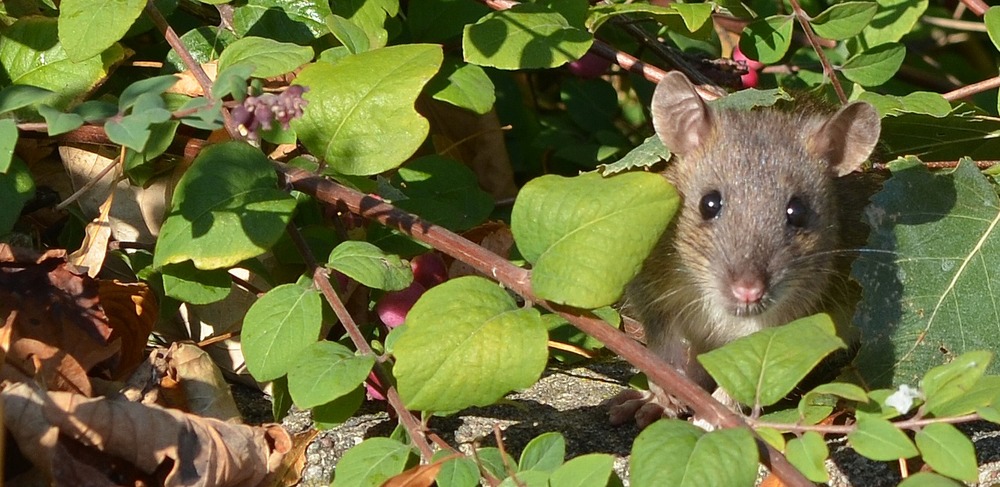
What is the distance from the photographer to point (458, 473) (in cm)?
230

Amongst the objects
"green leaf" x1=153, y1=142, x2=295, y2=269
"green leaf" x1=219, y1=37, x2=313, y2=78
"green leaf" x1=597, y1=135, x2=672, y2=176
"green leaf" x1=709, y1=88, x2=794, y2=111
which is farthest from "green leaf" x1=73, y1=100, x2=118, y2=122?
"green leaf" x1=709, y1=88, x2=794, y2=111

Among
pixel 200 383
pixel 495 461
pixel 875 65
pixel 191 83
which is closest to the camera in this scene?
pixel 495 461

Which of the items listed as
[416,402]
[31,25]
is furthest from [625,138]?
[416,402]

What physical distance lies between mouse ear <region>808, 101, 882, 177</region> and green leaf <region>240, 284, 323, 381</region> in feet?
5.11

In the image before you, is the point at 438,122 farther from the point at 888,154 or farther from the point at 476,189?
the point at 888,154

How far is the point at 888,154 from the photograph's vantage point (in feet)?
12.9

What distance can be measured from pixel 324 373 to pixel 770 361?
866 millimetres

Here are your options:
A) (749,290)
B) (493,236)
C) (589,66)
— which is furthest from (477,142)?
(749,290)

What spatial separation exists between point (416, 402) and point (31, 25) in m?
1.64

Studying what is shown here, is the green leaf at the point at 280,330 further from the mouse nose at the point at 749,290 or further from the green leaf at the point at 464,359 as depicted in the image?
the mouse nose at the point at 749,290

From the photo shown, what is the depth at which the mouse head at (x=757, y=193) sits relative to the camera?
3281 millimetres

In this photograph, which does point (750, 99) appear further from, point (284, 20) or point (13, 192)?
point (13, 192)

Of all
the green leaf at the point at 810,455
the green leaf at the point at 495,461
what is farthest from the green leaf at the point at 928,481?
the green leaf at the point at 495,461

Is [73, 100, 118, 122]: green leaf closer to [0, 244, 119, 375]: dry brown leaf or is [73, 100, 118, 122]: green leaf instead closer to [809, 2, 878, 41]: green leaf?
[0, 244, 119, 375]: dry brown leaf
